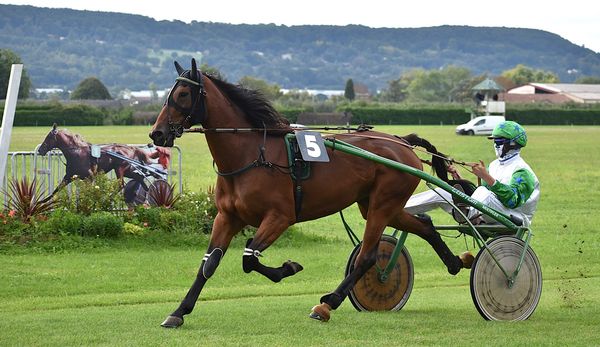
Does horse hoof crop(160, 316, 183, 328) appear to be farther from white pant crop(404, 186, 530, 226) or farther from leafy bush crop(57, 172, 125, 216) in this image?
leafy bush crop(57, 172, 125, 216)

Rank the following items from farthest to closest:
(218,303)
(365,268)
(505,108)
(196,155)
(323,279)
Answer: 1. (505,108)
2. (196,155)
3. (323,279)
4. (218,303)
5. (365,268)

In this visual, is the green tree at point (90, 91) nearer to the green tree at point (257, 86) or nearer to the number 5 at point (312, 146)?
the green tree at point (257, 86)

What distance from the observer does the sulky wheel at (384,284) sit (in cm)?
916

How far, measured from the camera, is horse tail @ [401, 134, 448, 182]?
9.62m

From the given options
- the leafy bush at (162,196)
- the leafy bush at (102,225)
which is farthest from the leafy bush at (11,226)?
the leafy bush at (162,196)

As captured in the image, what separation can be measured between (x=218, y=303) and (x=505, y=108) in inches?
3058

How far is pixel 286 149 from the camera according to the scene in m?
8.49

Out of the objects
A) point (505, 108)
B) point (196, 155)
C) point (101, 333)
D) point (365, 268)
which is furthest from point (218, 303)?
point (505, 108)

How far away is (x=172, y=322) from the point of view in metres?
7.88

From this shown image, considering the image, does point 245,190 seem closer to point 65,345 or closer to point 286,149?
point 286,149

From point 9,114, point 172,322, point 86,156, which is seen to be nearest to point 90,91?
point 86,156

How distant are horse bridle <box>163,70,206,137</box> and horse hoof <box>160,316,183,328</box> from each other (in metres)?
1.33

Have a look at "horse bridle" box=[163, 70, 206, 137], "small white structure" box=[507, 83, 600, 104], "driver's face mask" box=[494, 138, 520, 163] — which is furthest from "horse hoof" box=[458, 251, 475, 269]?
"small white structure" box=[507, 83, 600, 104]

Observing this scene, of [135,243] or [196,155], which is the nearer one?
[135,243]
